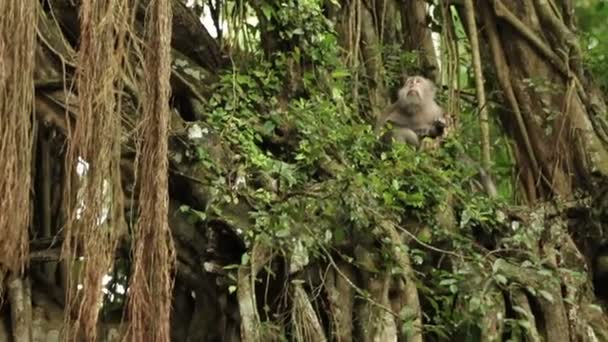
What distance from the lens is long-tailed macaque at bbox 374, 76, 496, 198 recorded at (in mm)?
5184

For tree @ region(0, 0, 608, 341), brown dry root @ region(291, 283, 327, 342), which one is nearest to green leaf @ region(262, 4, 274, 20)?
tree @ region(0, 0, 608, 341)

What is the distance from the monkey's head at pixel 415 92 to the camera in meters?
5.23

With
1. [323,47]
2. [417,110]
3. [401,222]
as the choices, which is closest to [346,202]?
[401,222]

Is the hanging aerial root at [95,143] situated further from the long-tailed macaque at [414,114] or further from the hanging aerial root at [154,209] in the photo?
the long-tailed macaque at [414,114]

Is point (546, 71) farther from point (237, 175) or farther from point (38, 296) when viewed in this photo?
point (38, 296)

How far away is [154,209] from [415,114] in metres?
2.22

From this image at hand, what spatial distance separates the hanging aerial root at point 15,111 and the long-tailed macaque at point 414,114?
1.93 meters

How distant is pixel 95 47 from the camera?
3389mm

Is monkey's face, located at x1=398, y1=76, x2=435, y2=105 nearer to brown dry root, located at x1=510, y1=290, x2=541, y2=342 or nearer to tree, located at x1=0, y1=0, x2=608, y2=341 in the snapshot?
tree, located at x1=0, y1=0, x2=608, y2=341

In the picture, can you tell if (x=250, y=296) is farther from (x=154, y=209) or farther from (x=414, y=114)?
(x=414, y=114)

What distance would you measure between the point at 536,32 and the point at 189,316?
2.09m

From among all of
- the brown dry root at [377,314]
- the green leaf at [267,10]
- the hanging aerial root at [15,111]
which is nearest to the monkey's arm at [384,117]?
the green leaf at [267,10]

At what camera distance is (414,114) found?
5367 mm

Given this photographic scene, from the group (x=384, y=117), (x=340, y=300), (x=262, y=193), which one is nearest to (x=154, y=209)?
(x=262, y=193)
